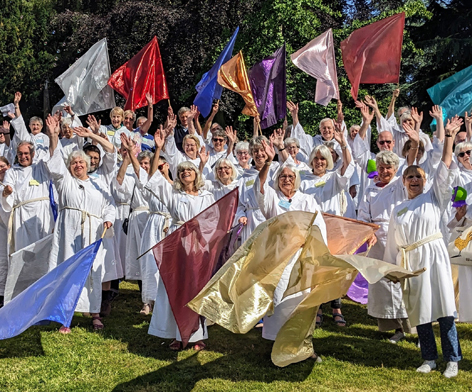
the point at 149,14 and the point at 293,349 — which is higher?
the point at 149,14

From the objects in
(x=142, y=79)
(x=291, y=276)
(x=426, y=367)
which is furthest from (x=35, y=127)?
(x=426, y=367)

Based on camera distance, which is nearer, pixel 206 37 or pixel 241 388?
pixel 241 388

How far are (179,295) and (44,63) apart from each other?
2022cm

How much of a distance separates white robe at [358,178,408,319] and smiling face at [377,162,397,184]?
0.07m

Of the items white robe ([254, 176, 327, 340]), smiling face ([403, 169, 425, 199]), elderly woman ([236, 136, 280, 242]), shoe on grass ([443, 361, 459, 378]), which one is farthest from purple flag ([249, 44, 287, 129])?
shoe on grass ([443, 361, 459, 378])

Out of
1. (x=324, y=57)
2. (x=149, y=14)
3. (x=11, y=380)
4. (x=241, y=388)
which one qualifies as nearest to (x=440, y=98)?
(x=324, y=57)

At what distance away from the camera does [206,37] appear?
16672 millimetres

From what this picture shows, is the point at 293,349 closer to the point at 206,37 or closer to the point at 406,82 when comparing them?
the point at 206,37

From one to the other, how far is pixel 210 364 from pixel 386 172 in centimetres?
292

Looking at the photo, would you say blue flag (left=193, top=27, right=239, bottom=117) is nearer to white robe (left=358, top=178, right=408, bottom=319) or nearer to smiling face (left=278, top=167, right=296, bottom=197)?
white robe (left=358, top=178, right=408, bottom=319)

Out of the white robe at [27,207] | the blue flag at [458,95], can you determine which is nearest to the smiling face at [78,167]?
the white robe at [27,207]

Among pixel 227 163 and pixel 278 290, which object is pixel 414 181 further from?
pixel 227 163

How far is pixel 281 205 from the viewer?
630 centimetres

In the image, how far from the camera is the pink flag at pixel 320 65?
34.4ft
